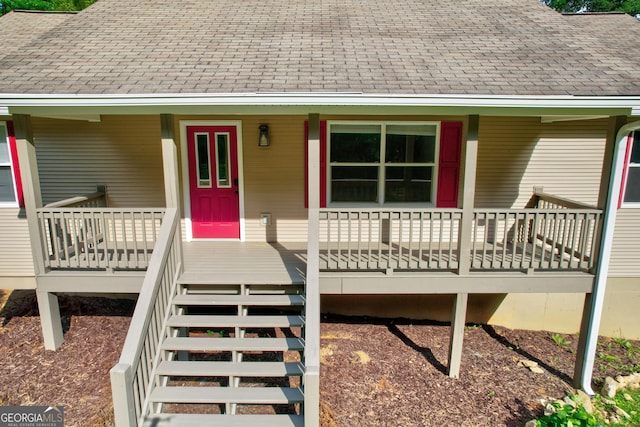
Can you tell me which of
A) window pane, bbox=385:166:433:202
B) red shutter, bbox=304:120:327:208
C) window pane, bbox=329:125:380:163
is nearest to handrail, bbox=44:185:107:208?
red shutter, bbox=304:120:327:208

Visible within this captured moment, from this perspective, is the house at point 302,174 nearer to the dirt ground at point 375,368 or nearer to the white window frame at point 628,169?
the white window frame at point 628,169

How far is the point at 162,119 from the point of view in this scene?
177 inches

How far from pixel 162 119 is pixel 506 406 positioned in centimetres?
555

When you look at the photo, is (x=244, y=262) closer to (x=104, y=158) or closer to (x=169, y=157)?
(x=169, y=157)

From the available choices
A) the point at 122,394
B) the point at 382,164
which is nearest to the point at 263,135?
the point at 382,164

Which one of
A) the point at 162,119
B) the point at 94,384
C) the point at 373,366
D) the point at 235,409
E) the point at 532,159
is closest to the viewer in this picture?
the point at 235,409

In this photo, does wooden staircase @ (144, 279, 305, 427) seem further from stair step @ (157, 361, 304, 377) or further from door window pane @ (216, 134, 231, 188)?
door window pane @ (216, 134, 231, 188)

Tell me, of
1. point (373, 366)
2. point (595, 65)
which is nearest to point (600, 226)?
point (595, 65)

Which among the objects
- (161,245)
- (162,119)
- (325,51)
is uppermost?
(325,51)

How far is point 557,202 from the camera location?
565 centimetres

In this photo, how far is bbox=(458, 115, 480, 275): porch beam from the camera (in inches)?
179

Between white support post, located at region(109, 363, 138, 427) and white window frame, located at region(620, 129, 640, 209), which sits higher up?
white window frame, located at region(620, 129, 640, 209)

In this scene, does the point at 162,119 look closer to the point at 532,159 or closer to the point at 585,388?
the point at 532,159

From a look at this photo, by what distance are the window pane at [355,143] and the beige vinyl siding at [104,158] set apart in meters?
3.01
